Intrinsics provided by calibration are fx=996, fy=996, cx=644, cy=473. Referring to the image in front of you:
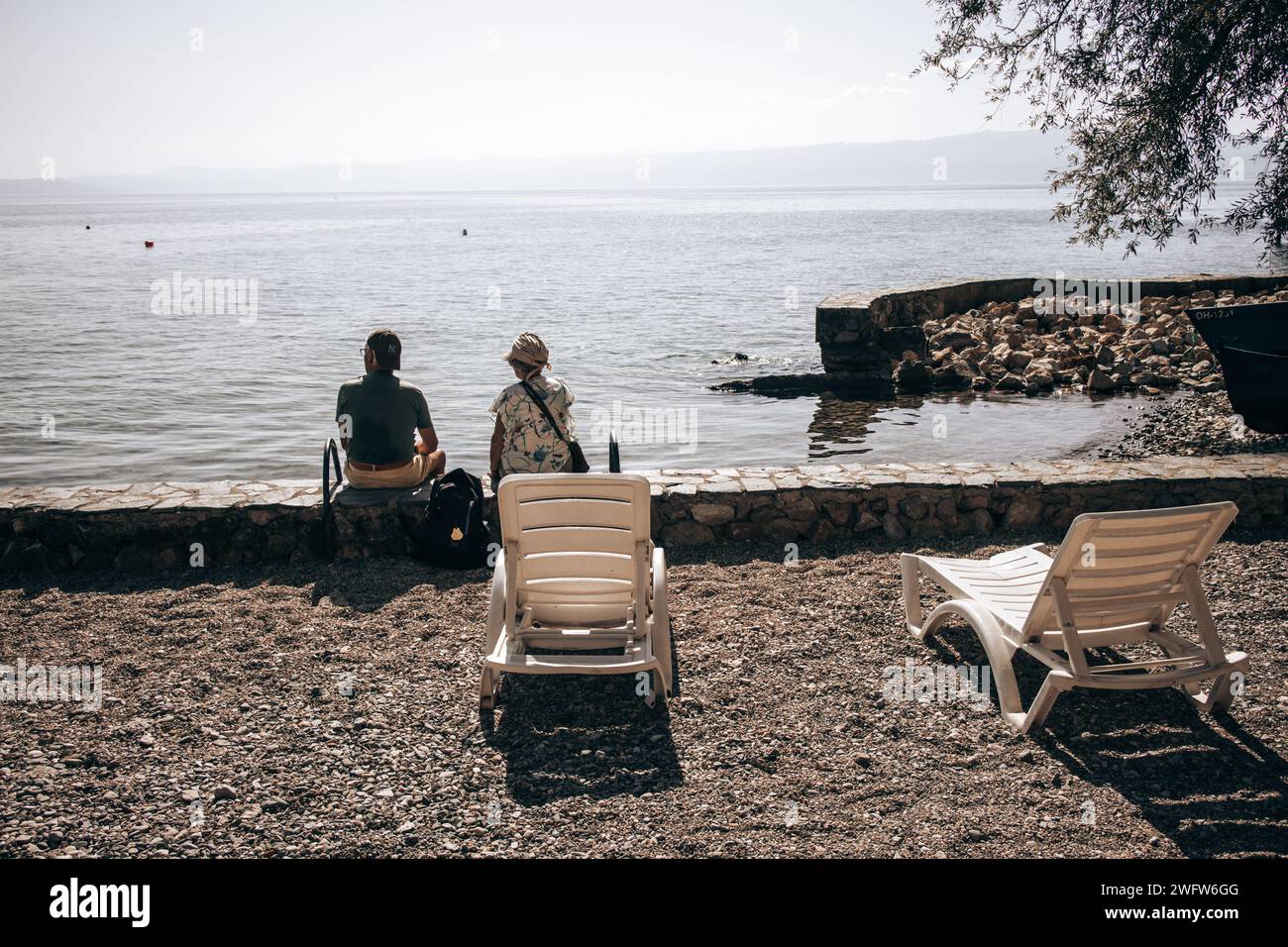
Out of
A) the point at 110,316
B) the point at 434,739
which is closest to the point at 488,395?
the point at 434,739

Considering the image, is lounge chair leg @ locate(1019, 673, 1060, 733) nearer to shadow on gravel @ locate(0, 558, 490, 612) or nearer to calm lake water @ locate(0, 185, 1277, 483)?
shadow on gravel @ locate(0, 558, 490, 612)

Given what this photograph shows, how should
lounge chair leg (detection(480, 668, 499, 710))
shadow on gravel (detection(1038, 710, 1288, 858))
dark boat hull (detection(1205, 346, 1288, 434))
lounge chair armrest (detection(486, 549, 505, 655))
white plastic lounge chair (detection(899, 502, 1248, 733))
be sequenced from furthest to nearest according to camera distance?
dark boat hull (detection(1205, 346, 1288, 434))
lounge chair armrest (detection(486, 549, 505, 655))
lounge chair leg (detection(480, 668, 499, 710))
white plastic lounge chair (detection(899, 502, 1248, 733))
shadow on gravel (detection(1038, 710, 1288, 858))

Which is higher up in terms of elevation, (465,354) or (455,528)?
(465,354)

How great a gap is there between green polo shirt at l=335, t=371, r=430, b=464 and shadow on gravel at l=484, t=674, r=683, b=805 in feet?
7.81

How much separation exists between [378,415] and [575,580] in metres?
2.58

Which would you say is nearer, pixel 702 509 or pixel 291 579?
pixel 291 579

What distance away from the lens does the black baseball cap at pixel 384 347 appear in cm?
657

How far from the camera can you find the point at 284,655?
5098mm

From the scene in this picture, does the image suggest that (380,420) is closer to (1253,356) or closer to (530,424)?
(530,424)

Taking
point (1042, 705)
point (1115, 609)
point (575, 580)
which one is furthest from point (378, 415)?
point (1115, 609)

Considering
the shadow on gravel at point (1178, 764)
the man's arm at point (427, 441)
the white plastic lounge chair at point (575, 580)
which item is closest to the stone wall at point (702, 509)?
the man's arm at point (427, 441)

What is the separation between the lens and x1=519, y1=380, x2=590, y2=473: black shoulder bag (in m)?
6.25

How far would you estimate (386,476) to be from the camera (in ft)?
22.5

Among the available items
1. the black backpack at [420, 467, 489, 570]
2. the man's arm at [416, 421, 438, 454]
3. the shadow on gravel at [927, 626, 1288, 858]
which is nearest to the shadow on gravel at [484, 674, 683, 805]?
the black backpack at [420, 467, 489, 570]
